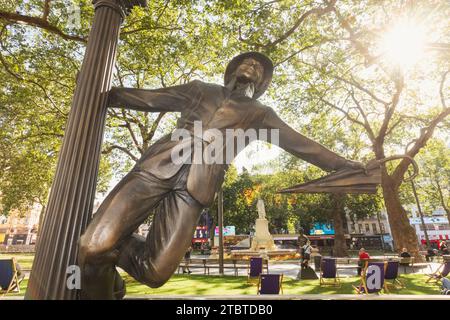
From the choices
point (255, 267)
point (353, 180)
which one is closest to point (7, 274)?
point (255, 267)

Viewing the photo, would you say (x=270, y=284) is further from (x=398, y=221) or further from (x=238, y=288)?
(x=398, y=221)

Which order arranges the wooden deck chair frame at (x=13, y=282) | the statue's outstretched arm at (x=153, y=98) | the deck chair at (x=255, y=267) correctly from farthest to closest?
the deck chair at (x=255, y=267)
the wooden deck chair frame at (x=13, y=282)
the statue's outstretched arm at (x=153, y=98)

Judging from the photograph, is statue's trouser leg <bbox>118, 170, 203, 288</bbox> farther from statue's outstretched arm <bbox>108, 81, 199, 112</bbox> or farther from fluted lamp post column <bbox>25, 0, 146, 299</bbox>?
statue's outstretched arm <bbox>108, 81, 199, 112</bbox>

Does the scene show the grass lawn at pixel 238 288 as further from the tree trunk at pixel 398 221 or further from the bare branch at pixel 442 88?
the bare branch at pixel 442 88

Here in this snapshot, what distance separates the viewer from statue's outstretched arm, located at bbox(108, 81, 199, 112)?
2.45 m

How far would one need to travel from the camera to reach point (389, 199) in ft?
52.7

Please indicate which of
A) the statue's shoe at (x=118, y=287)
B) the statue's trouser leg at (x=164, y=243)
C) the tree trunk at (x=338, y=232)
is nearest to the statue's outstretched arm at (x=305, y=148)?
the statue's trouser leg at (x=164, y=243)

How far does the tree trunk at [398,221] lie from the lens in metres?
15.7

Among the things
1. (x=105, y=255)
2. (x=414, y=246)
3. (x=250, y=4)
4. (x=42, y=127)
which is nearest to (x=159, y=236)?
(x=105, y=255)

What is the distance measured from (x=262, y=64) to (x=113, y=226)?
2.04m

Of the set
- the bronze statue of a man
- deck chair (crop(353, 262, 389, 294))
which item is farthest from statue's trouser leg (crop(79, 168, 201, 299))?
deck chair (crop(353, 262, 389, 294))

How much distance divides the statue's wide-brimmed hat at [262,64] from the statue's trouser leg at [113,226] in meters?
1.35

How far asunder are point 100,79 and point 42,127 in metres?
14.6
